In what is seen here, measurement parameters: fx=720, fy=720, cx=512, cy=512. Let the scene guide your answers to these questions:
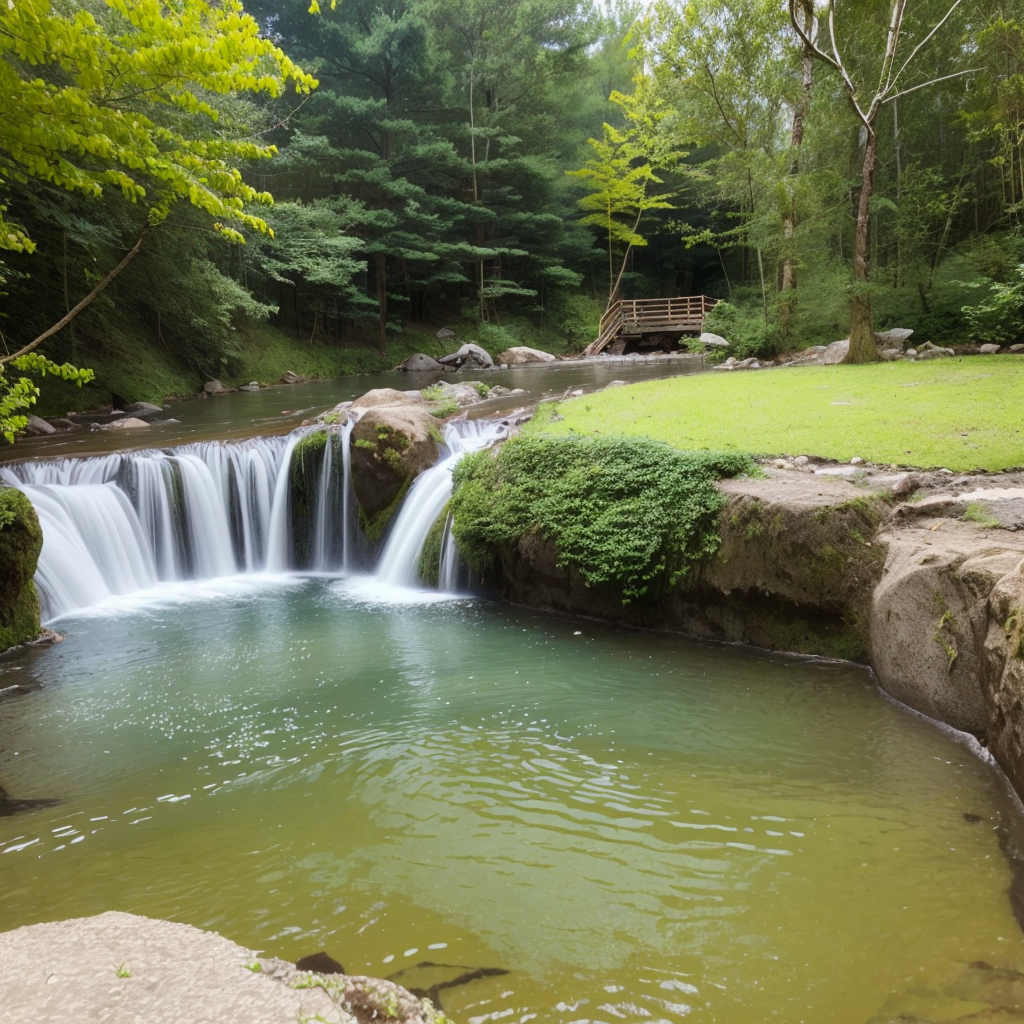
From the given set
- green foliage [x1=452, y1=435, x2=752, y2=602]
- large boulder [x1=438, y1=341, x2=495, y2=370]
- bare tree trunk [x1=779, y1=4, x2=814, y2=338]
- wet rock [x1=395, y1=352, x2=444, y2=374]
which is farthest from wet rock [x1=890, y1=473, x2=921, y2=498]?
large boulder [x1=438, y1=341, x2=495, y2=370]

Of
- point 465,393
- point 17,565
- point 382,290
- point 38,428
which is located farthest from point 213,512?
point 382,290

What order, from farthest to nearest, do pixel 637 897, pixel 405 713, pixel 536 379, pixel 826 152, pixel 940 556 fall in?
pixel 536 379
pixel 826 152
pixel 405 713
pixel 940 556
pixel 637 897

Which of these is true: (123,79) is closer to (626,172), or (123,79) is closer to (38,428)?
(38,428)

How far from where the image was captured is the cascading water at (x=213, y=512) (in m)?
9.64

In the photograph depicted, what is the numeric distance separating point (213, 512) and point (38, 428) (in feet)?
18.9

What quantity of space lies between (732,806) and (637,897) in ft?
3.35

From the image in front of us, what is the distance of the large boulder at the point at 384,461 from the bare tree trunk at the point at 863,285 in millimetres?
9508

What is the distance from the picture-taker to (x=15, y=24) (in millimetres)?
3807

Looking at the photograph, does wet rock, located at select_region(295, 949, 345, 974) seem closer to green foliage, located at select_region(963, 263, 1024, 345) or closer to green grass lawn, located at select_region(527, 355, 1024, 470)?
green grass lawn, located at select_region(527, 355, 1024, 470)

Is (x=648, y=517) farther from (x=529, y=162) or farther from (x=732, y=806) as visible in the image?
(x=529, y=162)

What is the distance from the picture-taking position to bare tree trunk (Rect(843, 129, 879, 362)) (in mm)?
14133

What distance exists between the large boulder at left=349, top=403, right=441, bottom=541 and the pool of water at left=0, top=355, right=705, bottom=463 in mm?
2722

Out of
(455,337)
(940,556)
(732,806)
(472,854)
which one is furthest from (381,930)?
(455,337)

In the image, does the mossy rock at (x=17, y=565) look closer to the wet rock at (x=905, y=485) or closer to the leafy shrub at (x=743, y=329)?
the wet rock at (x=905, y=485)
